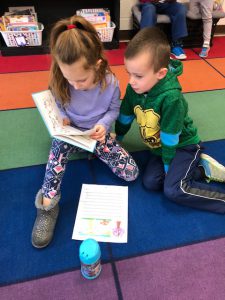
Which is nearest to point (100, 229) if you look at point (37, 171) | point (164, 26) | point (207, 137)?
point (37, 171)

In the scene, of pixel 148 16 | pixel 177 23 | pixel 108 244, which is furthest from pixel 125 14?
pixel 108 244

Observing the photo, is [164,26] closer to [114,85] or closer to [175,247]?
[114,85]

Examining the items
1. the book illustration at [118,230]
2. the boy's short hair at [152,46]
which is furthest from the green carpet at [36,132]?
the boy's short hair at [152,46]

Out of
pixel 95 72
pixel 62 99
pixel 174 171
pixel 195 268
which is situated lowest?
pixel 195 268

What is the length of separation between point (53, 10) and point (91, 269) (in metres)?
2.56

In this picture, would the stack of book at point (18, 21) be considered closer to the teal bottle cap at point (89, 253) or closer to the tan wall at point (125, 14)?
the tan wall at point (125, 14)

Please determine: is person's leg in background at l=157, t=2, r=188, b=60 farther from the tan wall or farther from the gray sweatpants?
the tan wall

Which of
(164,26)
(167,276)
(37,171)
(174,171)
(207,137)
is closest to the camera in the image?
(167,276)

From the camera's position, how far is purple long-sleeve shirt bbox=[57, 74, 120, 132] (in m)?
1.21

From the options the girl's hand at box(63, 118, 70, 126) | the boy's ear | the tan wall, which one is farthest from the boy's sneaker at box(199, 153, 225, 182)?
the tan wall

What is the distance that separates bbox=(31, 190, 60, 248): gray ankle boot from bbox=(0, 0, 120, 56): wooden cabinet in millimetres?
1822

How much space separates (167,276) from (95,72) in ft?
2.79

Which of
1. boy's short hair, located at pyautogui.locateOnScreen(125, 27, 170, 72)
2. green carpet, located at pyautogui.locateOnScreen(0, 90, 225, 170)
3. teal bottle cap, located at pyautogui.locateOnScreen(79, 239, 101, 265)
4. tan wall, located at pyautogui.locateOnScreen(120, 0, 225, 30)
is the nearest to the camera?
teal bottle cap, located at pyautogui.locateOnScreen(79, 239, 101, 265)

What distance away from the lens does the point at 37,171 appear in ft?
4.65
